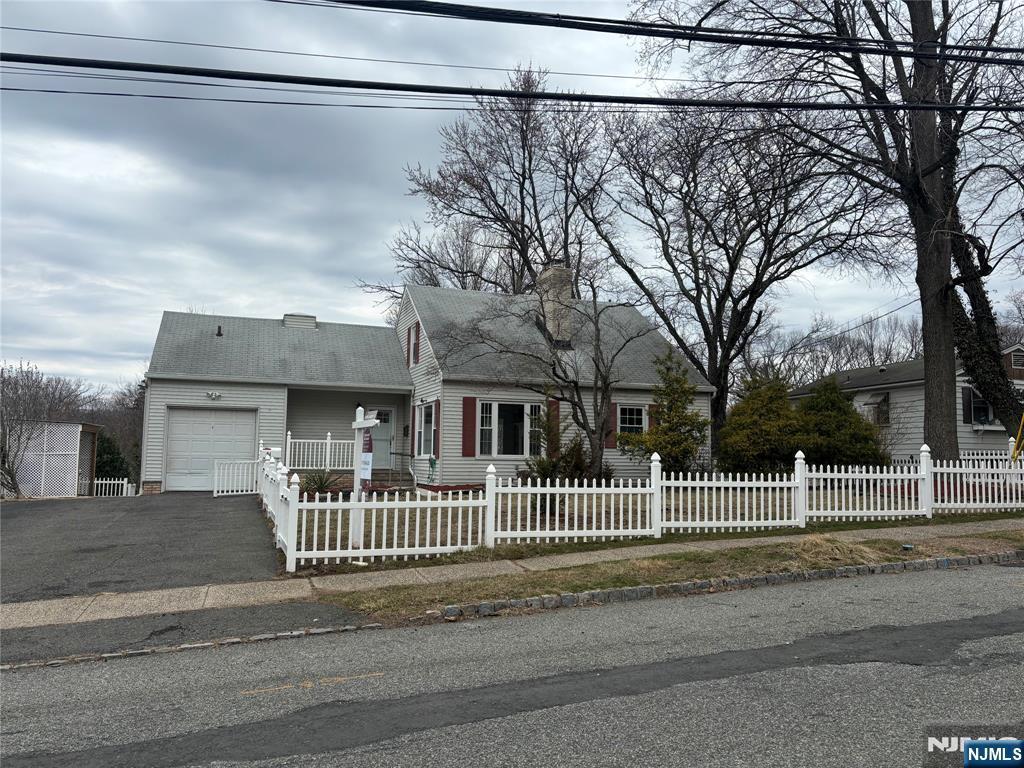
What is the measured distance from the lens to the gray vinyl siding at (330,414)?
23.1 metres

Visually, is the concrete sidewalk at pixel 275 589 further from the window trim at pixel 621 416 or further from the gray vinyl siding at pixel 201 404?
the gray vinyl siding at pixel 201 404

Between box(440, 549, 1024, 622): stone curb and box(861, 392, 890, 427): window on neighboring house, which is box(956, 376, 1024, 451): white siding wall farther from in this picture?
box(440, 549, 1024, 622): stone curb

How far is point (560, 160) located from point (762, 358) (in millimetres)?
25288

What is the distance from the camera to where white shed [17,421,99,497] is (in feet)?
66.5

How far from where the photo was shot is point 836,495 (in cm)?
1345

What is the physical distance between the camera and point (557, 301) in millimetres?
21781

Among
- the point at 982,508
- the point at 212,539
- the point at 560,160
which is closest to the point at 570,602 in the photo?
the point at 212,539

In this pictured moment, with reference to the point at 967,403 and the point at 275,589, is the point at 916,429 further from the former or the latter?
the point at 275,589

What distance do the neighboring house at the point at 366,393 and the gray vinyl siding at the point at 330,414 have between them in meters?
0.03

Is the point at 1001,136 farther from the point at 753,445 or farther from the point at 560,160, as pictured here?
the point at 560,160

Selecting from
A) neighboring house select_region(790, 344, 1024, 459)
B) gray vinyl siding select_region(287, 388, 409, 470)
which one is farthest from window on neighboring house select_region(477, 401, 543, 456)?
neighboring house select_region(790, 344, 1024, 459)

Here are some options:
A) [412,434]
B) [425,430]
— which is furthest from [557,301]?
[412,434]

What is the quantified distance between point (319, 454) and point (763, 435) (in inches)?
473

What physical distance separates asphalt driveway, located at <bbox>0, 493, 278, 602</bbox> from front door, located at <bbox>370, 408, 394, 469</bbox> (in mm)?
6637
